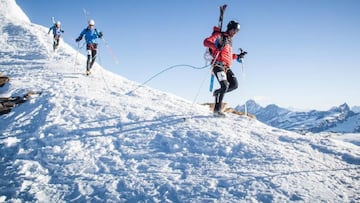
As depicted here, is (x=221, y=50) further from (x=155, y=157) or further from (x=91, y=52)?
(x=91, y=52)

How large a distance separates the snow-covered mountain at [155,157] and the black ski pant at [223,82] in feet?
2.54

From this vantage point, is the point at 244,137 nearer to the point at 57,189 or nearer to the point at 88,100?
the point at 57,189

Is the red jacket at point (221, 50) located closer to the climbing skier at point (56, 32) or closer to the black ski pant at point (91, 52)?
the black ski pant at point (91, 52)

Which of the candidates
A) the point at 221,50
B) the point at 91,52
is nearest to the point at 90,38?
the point at 91,52

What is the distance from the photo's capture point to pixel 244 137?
7707mm

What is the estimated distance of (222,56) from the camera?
31.1 feet

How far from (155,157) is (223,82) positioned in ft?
12.9

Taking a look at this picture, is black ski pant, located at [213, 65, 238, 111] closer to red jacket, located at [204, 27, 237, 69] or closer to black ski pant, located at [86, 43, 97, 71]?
red jacket, located at [204, 27, 237, 69]

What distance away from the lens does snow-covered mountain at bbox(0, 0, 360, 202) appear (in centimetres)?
527

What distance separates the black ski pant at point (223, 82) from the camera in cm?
936

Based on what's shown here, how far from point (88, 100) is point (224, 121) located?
17.7 ft

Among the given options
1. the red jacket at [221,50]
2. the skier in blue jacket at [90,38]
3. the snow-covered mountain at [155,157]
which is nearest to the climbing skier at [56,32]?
the skier in blue jacket at [90,38]

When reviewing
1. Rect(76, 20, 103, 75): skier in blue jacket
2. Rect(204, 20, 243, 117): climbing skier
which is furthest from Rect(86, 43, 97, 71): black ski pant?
Rect(204, 20, 243, 117): climbing skier

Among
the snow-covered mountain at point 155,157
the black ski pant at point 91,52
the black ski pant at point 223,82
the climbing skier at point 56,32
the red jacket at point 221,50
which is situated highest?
the climbing skier at point 56,32
